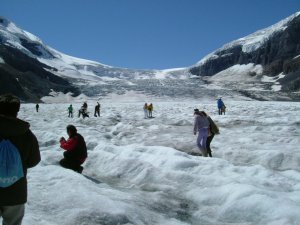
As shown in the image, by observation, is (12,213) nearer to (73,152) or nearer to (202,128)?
(73,152)

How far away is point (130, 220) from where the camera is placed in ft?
17.3

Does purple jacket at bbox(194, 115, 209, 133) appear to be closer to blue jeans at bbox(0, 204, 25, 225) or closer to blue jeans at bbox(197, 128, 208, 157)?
blue jeans at bbox(197, 128, 208, 157)

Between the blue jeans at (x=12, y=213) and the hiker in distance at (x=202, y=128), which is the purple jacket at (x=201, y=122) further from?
the blue jeans at (x=12, y=213)

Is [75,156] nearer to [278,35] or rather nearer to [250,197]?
[250,197]

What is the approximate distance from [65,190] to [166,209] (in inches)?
67.4

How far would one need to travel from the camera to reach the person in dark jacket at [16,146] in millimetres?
3445

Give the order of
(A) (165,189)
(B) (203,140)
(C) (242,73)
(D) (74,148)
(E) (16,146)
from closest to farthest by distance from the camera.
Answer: (E) (16,146) → (A) (165,189) → (D) (74,148) → (B) (203,140) → (C) (242,73)

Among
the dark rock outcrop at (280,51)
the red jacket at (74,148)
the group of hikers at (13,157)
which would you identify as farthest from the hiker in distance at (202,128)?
the dark rock outcrop at (280,51)

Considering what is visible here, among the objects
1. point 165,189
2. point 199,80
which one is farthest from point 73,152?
point 199,80

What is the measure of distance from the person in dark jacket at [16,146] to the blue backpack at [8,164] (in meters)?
0.06

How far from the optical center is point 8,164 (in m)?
3.41

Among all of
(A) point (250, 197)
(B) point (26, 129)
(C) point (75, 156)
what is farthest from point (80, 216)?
(C) point (75, 156)

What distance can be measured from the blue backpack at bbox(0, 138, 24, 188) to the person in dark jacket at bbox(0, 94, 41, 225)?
58mm

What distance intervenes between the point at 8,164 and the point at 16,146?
0.62 ft
